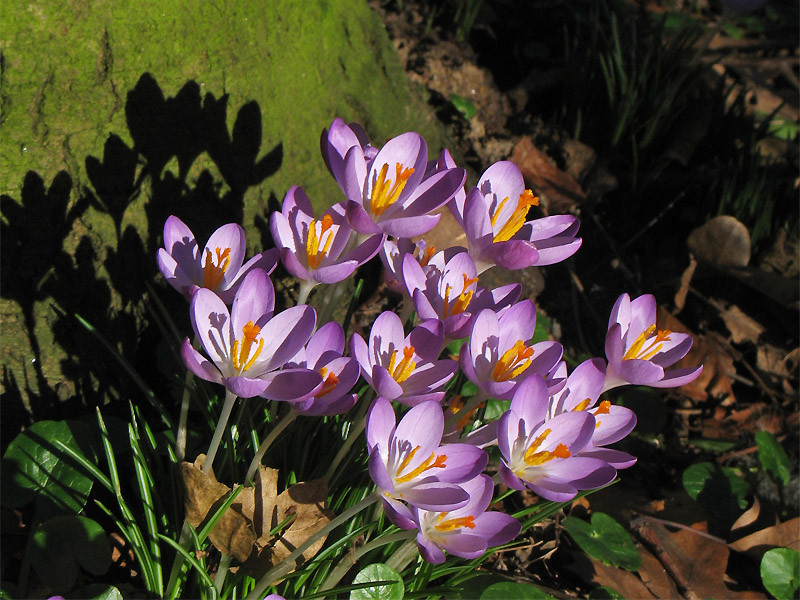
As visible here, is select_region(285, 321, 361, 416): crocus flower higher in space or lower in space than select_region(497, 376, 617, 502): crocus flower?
higher

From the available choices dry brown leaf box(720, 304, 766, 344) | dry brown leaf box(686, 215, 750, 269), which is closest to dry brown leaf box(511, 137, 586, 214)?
dry brown leaf box(686, 215, 750, 269)

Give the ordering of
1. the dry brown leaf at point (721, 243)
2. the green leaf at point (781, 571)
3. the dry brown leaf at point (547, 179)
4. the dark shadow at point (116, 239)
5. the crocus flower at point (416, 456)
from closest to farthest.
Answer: the crocus flower at point (416, 456), the dark shadow at point (116, 239), the green leaf at point (781, 571), the dry brown leaf at point (721, 243), the dry brown leaf at point (547, 179)

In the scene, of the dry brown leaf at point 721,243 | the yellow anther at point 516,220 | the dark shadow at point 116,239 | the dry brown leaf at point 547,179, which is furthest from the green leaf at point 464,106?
the yellow anther at point 516,220

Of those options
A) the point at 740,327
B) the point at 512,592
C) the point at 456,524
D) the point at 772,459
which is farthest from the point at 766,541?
the point at 456,524

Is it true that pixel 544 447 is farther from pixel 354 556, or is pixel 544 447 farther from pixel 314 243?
pixel 314 243

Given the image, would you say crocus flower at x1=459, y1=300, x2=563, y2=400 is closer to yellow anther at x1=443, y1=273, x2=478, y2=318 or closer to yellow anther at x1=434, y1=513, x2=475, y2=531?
yellow anther at x1=443, y1=273, x2=478, y2=318

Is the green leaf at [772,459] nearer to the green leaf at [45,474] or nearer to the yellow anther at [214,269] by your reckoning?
the yellow anther at [214,269]
